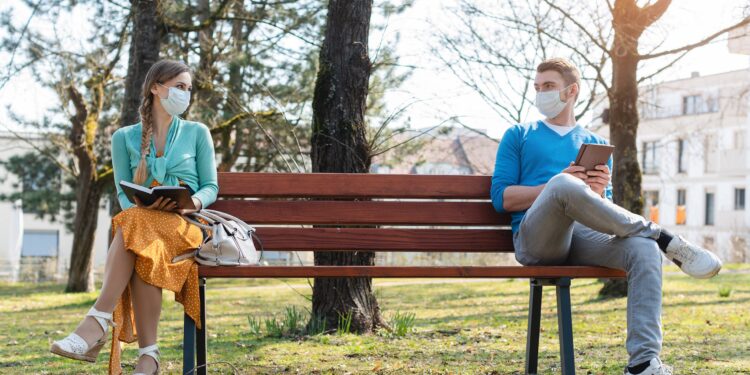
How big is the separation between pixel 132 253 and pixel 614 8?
7485 mm

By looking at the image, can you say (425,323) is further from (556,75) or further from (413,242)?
(556,75)

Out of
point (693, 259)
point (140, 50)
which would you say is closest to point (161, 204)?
point (693, 259)

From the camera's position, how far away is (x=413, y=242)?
15.5 ft

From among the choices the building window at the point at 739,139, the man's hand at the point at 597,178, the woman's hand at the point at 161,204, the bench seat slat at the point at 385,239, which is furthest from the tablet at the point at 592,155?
the building window at the point at 739,139

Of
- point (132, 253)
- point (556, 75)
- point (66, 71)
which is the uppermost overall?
point (66, 71)

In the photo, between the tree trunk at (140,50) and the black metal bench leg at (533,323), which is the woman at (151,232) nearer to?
the black metal bench leg at (533,323)

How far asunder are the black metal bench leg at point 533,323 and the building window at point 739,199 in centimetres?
3800

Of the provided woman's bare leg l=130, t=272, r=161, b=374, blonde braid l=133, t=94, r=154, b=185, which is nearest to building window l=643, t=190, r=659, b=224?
blonde braid l=133, t=94, r=154, b=185

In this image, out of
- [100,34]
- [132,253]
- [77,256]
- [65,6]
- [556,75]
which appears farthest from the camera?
[77,256]

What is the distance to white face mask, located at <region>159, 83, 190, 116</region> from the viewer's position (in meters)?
4.33

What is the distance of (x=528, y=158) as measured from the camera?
4484 millimetres

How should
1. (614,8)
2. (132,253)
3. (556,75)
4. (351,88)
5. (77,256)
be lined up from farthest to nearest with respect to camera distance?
1. (77,256)
2. (614,8)
3. (351,88)
4. (556,75)
5. (132,253)

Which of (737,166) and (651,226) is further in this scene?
(737,166)

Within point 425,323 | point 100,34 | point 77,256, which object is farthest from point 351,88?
point 77,256
